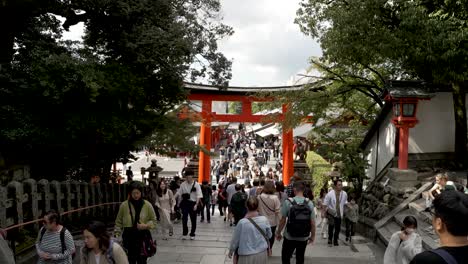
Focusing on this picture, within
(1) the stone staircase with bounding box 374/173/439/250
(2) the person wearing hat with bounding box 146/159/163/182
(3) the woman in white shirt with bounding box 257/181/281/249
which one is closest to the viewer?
(3) the woman in white shirt with bounding box 257/181/281/249

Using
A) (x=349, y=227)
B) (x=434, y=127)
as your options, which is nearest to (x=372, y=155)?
(x=434, y=127)

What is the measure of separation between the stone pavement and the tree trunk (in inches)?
208

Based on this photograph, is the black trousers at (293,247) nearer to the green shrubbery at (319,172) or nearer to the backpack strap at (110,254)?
the backpack strap at (110,254)

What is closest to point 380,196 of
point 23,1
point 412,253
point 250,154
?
point 412,253

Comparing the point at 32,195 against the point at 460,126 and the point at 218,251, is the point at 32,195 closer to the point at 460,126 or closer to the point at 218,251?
the point at 218,251

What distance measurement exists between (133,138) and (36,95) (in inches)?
118

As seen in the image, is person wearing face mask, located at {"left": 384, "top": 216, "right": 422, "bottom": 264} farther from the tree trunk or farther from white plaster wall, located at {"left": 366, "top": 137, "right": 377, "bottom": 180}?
white plaster wall, located at {"left": 366, "top": 137, "right": 377, "bottom": 180}

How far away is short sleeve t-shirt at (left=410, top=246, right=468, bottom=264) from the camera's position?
2445 mm

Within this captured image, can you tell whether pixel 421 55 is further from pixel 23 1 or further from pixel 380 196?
pixel 23 1

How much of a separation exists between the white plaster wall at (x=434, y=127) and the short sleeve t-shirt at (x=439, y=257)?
40.8 feet

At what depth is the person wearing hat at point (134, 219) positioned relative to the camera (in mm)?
6148

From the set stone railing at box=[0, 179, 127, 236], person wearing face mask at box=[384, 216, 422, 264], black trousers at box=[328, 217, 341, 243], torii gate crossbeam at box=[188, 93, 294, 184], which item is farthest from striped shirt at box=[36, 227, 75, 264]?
torii gate crossbeam at box=[188, 93, 294, 184]

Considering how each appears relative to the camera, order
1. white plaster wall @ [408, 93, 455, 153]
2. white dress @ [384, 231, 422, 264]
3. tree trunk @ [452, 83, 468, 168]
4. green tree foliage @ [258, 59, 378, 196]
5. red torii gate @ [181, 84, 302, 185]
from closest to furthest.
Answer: white dress @ [384, 231, 422, 264]
tree trunk @ [452, 83, 468, 168]
white plaster wall @ [408, 93, 455, 153]
green tree foliage @ [258, 59, 378, 196]
red torii gate @ [181, 84, 302, 185]

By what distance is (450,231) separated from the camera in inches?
102
